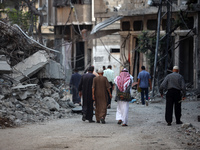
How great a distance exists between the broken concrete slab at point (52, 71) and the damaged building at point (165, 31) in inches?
179

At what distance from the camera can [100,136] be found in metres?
9.06

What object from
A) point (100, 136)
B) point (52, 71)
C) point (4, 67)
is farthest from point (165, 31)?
point (100, 136)

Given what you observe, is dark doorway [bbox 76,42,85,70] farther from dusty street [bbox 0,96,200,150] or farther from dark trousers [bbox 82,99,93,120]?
dark trousers [bbox 82,99,93,120]

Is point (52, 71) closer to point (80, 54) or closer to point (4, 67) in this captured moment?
point (4, 67)

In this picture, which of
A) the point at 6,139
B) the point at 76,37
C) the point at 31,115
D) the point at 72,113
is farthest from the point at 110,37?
the point at 6,139

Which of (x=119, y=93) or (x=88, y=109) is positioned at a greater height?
(x=119, y=93)

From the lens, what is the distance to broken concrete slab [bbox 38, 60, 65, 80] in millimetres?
15109

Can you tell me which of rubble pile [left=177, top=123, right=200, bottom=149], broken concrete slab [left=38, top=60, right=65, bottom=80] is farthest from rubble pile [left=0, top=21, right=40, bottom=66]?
rubble pile [left=177, top=123, right=200, bottom=149]

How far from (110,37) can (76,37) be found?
10.1 ft

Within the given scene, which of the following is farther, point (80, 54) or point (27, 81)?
point (80, 54)

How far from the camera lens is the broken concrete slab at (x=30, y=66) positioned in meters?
14.2

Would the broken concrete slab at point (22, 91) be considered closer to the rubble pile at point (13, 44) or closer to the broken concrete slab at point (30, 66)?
the broken concrete slab at point (30, 66)

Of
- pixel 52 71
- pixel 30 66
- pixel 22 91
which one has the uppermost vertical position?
pixel 30 66

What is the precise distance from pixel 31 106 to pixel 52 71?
280 centimetres
